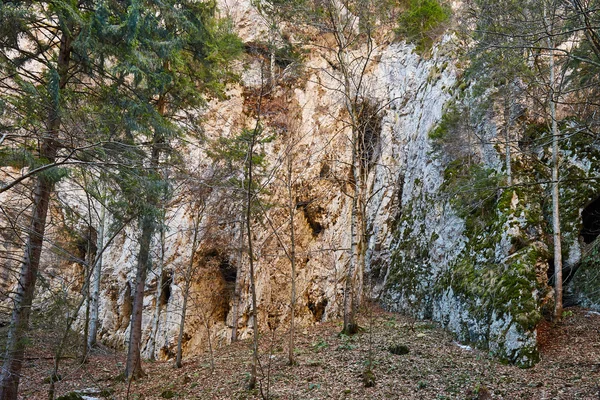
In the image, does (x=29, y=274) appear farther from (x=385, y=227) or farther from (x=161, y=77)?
(x=385, y=227)

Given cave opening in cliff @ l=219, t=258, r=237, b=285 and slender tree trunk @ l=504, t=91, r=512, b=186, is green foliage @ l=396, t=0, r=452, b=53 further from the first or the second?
cave opening in cliff @ l=219, t=258, r=237, b=285

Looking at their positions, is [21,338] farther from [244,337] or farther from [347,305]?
[244,337]

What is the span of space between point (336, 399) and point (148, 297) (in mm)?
12231

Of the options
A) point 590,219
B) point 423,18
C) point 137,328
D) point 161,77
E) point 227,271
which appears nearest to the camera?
point 161,77

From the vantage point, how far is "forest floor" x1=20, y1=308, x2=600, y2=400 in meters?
5.44

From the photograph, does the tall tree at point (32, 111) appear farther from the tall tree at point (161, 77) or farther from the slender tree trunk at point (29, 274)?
the tall tree at point (161, 77)

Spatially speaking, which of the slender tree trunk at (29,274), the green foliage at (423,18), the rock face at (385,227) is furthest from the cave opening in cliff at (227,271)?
the green foliage at (423,18)

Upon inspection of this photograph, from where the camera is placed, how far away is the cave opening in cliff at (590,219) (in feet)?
28.5

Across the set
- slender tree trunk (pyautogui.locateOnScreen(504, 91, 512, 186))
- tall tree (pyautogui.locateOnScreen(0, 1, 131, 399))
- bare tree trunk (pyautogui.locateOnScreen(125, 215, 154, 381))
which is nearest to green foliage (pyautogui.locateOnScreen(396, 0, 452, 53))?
slender tree trunk (pyautogui.locateOnScreen(504, 91, 512, 186))

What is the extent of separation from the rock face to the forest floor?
64 cm

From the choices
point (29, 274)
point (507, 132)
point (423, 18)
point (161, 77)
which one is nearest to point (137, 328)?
point (29, 274)

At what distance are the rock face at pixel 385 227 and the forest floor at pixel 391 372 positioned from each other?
644 mm

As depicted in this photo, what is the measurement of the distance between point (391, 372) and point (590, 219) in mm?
6638

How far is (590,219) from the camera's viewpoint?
29.0 ft
